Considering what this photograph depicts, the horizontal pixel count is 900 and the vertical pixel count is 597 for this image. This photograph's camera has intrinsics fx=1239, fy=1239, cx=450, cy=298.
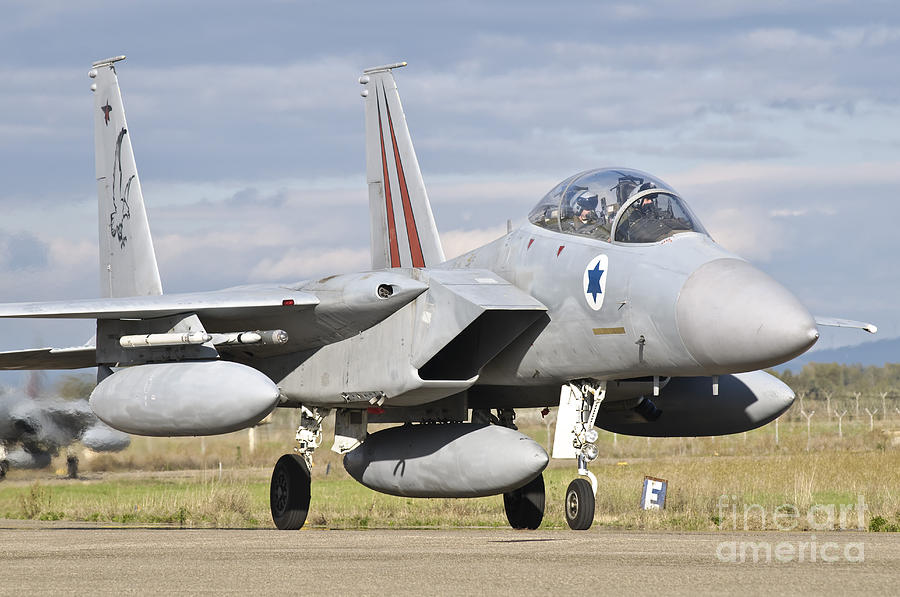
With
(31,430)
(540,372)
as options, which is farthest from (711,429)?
(31,430)

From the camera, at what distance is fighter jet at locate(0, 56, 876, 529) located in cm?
1045

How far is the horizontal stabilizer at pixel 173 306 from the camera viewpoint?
12797 millimetres

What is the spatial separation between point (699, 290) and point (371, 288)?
373cm

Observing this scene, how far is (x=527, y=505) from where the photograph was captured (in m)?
14.2

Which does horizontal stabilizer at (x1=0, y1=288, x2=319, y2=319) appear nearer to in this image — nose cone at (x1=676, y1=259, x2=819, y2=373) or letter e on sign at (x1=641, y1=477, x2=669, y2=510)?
nose cone at (x1=676, y1=259, x2=819, y2=373)

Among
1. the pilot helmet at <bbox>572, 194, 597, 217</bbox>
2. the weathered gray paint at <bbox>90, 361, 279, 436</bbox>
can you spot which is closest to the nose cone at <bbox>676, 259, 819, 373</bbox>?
the pilot helmet at <bbox>572, 194, 597, 217</bbox>

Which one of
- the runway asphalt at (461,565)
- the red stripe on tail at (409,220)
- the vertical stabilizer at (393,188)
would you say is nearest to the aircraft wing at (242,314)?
the runway asphalt at (461,565)

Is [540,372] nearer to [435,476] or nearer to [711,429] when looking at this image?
[435,476]

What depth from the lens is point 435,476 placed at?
12.7 m

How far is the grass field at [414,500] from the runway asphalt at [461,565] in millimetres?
4055

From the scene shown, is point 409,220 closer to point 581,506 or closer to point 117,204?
point 117,204

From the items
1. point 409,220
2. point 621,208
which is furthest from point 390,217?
point 621,208

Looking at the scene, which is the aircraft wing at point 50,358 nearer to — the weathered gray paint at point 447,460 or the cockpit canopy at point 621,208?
the weathered gray paint at point 447,460

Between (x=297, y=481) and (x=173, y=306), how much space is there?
2.71 m
